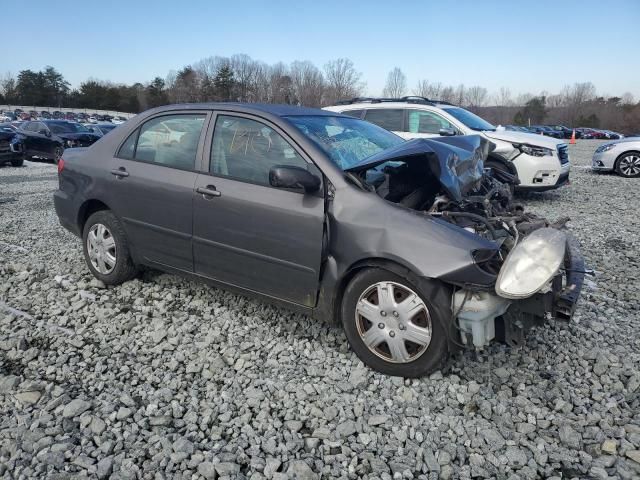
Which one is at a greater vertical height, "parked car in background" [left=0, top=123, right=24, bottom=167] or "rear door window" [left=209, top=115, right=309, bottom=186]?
"rear door window" [left=209, top=115, right=309, bottom=186]

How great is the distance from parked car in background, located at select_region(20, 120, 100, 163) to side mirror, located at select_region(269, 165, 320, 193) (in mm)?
16698

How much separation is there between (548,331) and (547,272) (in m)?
1.26

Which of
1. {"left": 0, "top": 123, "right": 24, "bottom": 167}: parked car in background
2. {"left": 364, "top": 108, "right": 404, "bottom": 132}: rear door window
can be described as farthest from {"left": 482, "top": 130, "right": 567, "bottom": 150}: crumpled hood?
{"left": 0, "top": 123, "right": 24, "bottom": 167}: parked car in background

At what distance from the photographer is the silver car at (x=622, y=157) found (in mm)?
12586

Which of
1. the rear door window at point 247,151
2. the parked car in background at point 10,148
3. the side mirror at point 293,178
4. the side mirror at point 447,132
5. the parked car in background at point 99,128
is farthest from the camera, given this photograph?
the parked car in background at point 99,128

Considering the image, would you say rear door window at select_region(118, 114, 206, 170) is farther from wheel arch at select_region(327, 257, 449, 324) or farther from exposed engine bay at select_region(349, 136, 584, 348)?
wheel arch at select_region(327, 257, 449, 324)

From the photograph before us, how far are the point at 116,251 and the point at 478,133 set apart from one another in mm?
6750

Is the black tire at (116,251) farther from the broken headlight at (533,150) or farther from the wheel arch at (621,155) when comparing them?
the wheel arch at (621,155)

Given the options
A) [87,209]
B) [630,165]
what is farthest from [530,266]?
[630,165]

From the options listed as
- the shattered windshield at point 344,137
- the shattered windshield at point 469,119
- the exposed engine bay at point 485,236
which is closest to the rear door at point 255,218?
the shattered windshield at point 344,137

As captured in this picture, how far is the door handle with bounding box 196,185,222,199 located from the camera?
3.49 m

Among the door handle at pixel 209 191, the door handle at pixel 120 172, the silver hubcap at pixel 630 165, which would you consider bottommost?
the silver hubcap at pixel 630 165

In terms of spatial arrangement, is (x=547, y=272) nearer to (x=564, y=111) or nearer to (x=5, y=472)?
(x=5, y=472)

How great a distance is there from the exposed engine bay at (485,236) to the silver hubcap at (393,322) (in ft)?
0.73
